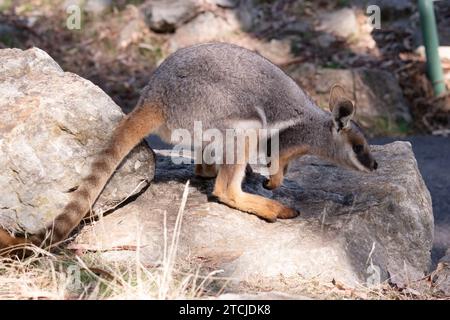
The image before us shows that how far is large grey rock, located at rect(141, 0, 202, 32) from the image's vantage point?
1245 centimetres

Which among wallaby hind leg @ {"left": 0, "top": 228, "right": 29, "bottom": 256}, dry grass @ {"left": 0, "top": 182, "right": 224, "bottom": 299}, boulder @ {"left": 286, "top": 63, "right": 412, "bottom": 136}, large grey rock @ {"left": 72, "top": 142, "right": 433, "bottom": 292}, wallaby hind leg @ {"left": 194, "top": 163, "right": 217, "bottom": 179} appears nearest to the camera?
dry grass @ {"left": 0, "top": 182, "right": 224, "bottom": 299}

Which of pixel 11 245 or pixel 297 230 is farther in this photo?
pixel 297 230

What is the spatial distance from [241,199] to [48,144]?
4.47 feet

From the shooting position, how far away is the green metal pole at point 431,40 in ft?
35.2

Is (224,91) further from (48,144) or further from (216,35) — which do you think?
(216,35)

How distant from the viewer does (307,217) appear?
17.4 ft

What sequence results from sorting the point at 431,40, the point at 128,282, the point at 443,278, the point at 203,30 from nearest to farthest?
the point at 128,282 < the point at 443,278 < the point at 431,40 < the point at 203,30

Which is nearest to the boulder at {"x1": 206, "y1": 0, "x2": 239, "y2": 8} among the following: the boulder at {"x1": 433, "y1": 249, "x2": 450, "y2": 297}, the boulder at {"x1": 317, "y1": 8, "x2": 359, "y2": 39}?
the boulder at {"x1": 317, "y1": 8, "x2": 359, "y2": 39}

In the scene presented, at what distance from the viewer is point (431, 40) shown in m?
10.8

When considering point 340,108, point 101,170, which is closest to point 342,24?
point 340,108

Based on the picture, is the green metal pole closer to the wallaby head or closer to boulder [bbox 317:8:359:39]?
boulder [bbox 317:8:359:39]

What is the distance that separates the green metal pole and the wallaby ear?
5.63 metres

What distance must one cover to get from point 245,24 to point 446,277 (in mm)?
8299

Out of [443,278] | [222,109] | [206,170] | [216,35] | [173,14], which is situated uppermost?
[173,14]
